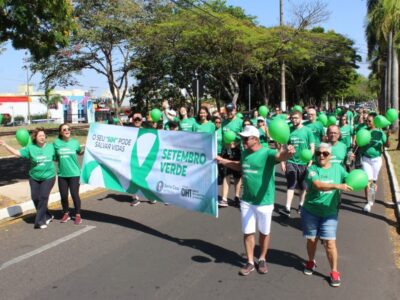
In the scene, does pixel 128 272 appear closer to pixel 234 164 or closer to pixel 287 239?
pixel 234 164

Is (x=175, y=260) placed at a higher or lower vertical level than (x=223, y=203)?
lower

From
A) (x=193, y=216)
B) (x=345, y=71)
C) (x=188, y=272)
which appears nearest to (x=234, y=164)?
(x=188, y=272)

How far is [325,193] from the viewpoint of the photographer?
4.75 meters

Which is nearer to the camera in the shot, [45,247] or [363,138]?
[45,247]

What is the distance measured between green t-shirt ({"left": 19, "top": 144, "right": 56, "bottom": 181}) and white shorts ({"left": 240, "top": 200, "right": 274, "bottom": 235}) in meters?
3.37

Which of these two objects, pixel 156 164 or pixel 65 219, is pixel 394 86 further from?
pixel 65 219

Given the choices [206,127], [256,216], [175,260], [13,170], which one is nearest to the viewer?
[256,216]

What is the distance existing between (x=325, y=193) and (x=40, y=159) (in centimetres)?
423

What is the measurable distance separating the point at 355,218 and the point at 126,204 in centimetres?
401

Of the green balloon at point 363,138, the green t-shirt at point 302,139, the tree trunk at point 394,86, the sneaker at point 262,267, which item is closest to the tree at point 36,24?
the green t-shirt at point 302,139

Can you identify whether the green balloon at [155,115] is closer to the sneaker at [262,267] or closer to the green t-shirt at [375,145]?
the green t-shirt at [375,145]

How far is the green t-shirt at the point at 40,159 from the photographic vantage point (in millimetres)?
6902

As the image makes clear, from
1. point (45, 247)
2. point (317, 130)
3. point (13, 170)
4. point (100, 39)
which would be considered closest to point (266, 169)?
point (45, 247)

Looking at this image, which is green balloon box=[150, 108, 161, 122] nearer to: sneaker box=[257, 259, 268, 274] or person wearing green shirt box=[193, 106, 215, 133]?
person wearing green shirt box=[193, 106, 215, 133]
